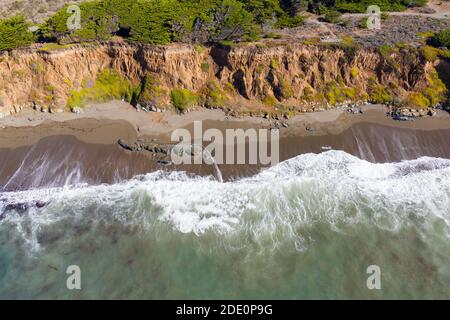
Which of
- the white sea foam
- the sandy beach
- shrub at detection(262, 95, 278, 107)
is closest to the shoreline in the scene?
the sandy beach

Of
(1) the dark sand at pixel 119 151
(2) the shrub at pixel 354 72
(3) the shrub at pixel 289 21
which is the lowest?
(1) the dark sand at pixel 119 151

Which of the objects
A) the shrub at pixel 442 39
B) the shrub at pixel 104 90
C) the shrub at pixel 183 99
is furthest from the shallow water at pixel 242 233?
the shrub at pixel 442 39

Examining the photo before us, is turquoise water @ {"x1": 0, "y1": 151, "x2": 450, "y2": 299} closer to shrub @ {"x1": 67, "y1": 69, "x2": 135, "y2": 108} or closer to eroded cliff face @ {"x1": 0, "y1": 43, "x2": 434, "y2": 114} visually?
eroded cliff face @ {"x1": 0, "y1": 43, "x2": 434, "y2": 114}

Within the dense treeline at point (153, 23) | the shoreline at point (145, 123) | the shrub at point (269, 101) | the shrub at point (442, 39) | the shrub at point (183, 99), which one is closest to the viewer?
the shoreline at point (145, 123)
